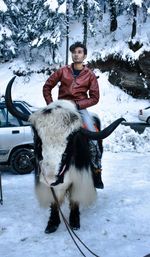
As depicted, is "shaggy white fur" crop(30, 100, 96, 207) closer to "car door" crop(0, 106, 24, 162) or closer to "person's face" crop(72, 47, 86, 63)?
"person's face" crop(72, 47, 86, 63)

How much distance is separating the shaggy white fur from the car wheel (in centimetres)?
445

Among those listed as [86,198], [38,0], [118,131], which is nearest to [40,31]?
[38,0]

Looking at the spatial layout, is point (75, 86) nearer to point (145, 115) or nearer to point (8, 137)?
point (8, 137)

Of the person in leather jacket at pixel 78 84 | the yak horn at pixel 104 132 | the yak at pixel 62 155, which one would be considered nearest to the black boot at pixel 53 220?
the yak at pixel 62 155

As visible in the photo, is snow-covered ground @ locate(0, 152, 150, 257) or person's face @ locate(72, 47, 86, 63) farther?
person's face @ locate(72, 47, 86, 63)

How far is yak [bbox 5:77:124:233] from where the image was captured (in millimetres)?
5238

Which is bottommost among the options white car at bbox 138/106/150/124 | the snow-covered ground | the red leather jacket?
white car at bbox 138/106/150/124

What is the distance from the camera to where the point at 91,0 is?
32000 mm

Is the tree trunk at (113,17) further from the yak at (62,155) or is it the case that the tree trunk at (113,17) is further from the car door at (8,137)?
the yak at (62,155)

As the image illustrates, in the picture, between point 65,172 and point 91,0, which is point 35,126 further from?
point 91,0

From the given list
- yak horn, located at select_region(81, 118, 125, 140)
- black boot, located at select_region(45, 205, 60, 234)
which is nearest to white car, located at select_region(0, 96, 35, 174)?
black boot, located at select_region(45, 205, 60, 234)

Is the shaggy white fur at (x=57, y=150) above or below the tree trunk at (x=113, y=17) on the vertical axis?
below

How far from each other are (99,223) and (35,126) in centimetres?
193

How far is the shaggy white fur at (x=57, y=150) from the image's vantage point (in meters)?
5.20
